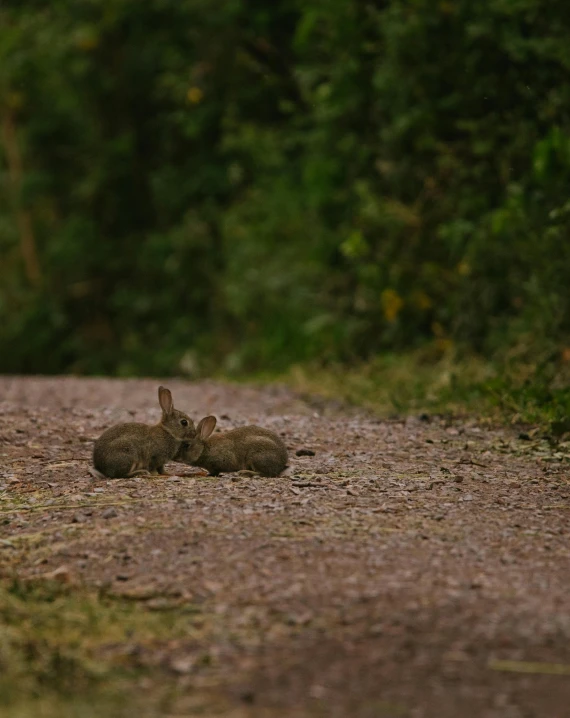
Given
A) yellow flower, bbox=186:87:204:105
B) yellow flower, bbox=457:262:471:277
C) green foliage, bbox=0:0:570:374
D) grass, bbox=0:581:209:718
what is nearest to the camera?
grass, bbox=0:581:209:718

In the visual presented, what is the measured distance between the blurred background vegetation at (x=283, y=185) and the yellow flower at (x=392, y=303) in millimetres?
21

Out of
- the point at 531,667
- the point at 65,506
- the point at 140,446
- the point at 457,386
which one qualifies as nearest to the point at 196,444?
the point at 140,446

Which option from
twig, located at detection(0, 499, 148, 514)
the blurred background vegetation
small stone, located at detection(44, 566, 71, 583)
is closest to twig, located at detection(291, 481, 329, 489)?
twig, located at detection(0, 499, 148, 514)

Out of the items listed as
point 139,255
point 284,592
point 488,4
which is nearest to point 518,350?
point 488,4

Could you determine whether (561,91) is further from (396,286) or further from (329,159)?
(329,159)

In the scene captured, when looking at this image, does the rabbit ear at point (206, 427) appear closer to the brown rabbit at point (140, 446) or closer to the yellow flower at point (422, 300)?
the brown rabbit at point (140, 446)

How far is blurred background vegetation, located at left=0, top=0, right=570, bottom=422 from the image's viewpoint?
10.6 meters

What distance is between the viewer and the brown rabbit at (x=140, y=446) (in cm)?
601

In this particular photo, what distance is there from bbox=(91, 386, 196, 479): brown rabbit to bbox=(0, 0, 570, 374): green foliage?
4.28m

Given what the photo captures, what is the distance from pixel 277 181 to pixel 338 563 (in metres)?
10.6

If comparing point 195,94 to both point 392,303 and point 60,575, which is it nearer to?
point 392,303

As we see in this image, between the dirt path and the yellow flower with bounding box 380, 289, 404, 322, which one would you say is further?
the yellow flower with bounding box 380, 289, 404, 322

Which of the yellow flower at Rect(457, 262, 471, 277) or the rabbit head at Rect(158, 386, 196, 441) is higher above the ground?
the yellow flower at Rect(457, 262, 471, 277)

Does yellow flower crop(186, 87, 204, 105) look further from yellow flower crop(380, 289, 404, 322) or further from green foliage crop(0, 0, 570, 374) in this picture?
yellow flower crop(380, 289, 404, 322)
